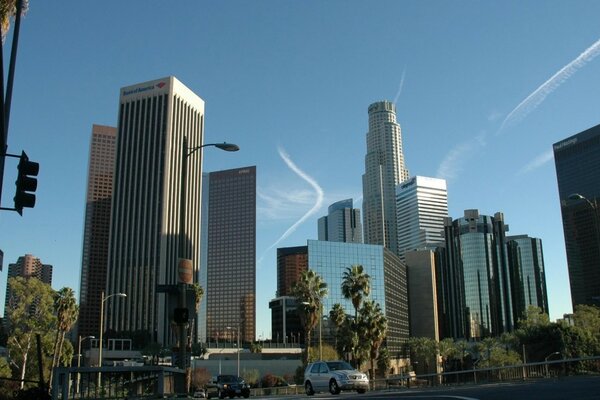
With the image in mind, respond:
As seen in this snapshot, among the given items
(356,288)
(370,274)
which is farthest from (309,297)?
(370,274)

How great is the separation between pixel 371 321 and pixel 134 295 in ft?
433

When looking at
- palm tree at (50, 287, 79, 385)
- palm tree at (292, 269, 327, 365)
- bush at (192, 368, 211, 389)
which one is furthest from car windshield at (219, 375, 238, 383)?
bush at (192, 368, 211, 389)

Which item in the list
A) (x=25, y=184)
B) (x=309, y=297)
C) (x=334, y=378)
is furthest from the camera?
(x=309, y=297)

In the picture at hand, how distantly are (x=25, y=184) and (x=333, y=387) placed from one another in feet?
49.2

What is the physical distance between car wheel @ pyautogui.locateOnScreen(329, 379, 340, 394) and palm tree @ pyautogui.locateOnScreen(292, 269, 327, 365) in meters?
39.0

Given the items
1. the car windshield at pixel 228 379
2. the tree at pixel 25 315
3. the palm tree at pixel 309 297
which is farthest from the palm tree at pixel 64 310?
the car windshield at pixel 228 379

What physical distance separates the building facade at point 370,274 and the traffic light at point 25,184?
121840mm

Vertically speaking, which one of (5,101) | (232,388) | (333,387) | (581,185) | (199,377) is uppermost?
(581,185)

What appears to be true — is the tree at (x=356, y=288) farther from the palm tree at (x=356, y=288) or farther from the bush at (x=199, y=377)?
the bush at (x=199, y=377)

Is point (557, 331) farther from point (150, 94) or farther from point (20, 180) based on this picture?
point (150, 94)

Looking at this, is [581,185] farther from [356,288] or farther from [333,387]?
[333,387]

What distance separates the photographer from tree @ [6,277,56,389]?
61.6 meters

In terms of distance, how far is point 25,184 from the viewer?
1530 centimetres

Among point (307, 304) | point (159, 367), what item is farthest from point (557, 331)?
point (159, 367)
